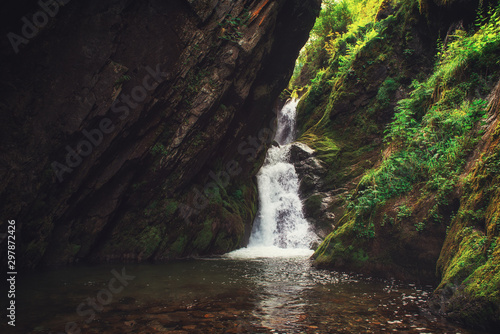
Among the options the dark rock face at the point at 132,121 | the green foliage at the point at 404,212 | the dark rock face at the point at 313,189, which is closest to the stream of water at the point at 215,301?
the dark rock face at the point at 132,121

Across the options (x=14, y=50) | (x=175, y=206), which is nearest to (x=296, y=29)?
(x=175, y=206)

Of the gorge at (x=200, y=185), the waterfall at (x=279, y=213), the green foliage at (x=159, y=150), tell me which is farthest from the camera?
the waterfall at (x=279, y=213)

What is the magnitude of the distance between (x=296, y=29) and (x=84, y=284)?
38.9 feet

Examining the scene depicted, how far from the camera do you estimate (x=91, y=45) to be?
688cm

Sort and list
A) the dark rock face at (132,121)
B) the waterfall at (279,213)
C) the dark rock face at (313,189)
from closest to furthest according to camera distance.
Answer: the dark rock face at (132,121) < the waterfall at (279,213) < the dark rock face at (313,189)

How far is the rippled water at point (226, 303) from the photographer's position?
3611 mm

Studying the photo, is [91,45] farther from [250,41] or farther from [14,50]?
[250,41]

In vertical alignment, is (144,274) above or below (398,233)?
below
